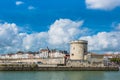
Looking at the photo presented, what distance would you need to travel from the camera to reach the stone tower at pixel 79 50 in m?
56.7

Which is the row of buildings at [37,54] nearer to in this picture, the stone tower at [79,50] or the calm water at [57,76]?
the stone tower at [79,50]

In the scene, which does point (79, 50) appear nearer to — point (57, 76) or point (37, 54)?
point (57, 76)

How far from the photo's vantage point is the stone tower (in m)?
56.7

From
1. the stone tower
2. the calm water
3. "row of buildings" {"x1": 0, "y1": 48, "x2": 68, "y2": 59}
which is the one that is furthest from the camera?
"row of buildings" {"x1": 0, "y1": 48, "x2": 68, "y2": 59}

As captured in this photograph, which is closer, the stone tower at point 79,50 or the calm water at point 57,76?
the calm water at point 57,76

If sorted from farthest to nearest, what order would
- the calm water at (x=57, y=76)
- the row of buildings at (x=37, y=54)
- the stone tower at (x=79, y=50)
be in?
1. the row of buildings at (x=37, y=54)
2. the stone tower at (x=79, y=50)
3. the calm water at (x=57, y=76)

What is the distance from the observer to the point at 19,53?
94188mm

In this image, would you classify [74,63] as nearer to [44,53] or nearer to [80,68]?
[80,68]

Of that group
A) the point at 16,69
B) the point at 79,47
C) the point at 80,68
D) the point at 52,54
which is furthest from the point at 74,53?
the point at 52,54

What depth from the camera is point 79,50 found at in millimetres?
56625

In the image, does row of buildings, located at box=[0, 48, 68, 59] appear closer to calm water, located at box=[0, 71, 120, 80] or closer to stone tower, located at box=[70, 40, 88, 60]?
stone tower, located at box=[70, 40, 88, 60]

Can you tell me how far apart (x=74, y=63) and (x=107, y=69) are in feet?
17.9

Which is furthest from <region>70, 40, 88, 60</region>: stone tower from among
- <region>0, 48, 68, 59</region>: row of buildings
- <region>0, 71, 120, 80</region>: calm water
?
<region>0, 48, 68, 59</region>: row of buildings

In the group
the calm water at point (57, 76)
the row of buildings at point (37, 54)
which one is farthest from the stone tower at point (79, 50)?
the row of buildings at point (37, 54)
